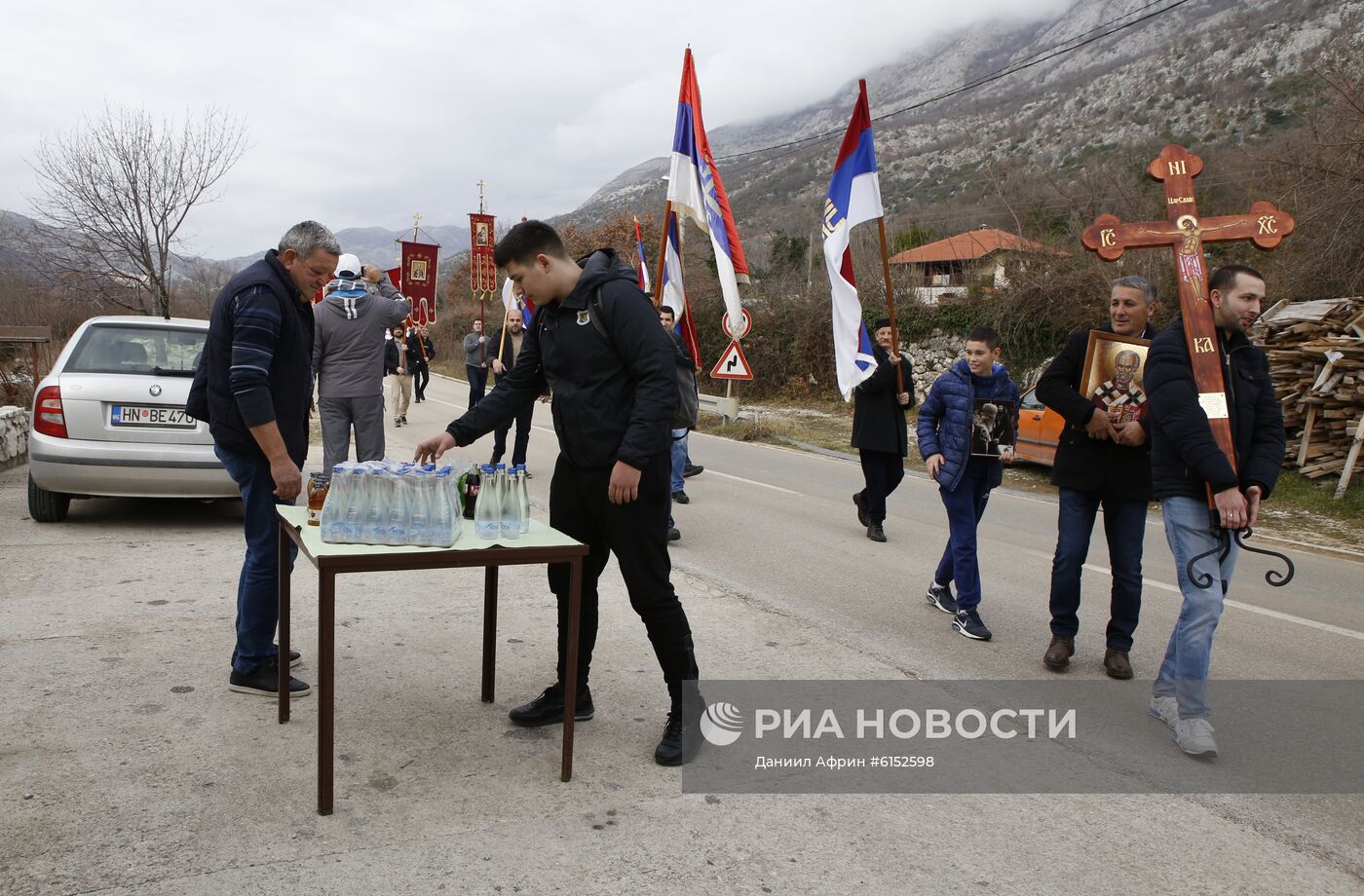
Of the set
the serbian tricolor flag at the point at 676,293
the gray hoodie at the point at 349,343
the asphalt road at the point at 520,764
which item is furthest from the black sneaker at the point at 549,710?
Answer: the serbian tricolor flag at the point at 676,293

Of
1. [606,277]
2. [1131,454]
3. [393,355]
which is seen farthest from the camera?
[393,355]

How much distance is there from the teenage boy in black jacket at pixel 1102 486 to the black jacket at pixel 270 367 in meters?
3.74

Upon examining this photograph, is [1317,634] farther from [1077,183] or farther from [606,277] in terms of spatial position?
[1077,183]

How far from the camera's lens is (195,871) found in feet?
9.37

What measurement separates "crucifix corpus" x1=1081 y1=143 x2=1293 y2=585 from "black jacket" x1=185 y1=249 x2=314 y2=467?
393 centimetres

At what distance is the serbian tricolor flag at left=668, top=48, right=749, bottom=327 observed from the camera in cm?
781

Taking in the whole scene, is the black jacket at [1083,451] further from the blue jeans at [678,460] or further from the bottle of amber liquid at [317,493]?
the blue jeans at [678,460]

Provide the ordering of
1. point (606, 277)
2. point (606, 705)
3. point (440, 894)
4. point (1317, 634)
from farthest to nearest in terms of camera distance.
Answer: point (1317, 634)
point (606, 705)
point (606, 277)
point (440, 894)

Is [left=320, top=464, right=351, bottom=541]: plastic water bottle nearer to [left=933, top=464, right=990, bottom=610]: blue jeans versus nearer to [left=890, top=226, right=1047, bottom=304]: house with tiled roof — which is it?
[left=933, top=464, right=990, bottom=610]: blue jeans

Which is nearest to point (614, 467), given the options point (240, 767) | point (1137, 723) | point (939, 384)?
point (240, 767)

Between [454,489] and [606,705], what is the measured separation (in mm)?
1374

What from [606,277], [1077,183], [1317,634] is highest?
[1077,183]

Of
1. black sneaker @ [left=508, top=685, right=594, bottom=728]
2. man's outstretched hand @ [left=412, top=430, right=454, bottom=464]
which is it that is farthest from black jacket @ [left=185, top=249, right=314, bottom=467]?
black sneaker @ [left=508, top=685, right=594, bottom=728]

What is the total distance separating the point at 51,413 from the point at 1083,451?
23.9 ft
